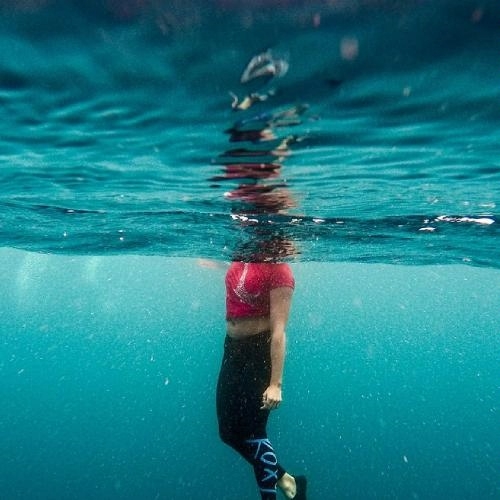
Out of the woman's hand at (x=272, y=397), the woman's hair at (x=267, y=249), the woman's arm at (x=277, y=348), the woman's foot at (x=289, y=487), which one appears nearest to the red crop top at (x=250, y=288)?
the woman's arm at (x=277, y=348)

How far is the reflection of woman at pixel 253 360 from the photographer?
6.05 metres

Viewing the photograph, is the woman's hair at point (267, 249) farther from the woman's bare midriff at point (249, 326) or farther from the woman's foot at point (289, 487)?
the woman's foot at point (289, 487)

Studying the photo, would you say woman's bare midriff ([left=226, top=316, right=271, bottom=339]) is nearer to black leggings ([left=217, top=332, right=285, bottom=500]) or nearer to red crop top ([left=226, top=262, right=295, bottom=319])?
red crop top ([left=226, top=262, right=295, bottom=319])

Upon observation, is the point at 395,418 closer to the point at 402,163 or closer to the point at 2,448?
the point at 2,448

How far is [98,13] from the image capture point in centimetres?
275

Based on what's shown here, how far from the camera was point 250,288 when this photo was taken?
21.1 ft

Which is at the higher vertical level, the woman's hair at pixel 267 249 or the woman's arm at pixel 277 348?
the woman's hair at pixel 267 249

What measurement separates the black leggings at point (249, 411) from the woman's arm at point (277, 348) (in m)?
0.39

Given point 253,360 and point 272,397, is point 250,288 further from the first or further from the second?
point 272,397

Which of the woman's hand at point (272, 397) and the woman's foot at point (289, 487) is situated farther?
the woman's foot at point (289, 487)

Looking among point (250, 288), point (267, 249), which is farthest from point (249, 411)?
point (267, 249)

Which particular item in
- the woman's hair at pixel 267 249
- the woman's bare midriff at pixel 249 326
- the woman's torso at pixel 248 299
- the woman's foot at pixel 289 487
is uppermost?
the woman's hair at pixel 267 249

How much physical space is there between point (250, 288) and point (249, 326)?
640 mm

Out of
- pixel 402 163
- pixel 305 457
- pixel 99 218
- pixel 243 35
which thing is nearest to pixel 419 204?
pixel 402 163
